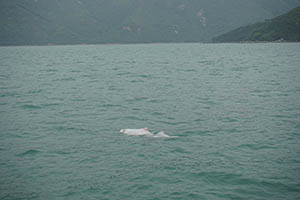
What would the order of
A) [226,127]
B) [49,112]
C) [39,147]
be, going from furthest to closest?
[49,112]
[226,127]
[39,147]

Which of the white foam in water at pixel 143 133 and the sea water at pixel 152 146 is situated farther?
the white foam in water at pixel 143 133

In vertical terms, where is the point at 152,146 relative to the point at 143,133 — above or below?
below

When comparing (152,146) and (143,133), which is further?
(143,133)

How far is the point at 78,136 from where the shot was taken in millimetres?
20406

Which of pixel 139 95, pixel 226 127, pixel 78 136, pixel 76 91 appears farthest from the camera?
pixel 76 91

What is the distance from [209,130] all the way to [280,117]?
7204 millimetres

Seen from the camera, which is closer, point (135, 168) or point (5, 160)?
point (135, 168)

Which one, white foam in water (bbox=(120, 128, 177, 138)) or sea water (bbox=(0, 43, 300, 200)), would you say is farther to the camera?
white foam in water (bbox=(120, 128, 177, 138))

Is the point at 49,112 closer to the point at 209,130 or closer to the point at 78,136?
the point at 78,136

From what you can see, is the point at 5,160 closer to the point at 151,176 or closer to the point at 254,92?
the point at 151,176

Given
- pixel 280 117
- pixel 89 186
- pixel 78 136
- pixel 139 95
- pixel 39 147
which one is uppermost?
pixel 139 95

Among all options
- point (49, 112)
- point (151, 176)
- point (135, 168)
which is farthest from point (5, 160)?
point (49, 112)

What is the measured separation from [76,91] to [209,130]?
877 inches

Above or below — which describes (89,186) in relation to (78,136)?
below
